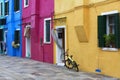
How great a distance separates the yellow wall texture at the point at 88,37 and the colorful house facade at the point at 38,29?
3.44 meters


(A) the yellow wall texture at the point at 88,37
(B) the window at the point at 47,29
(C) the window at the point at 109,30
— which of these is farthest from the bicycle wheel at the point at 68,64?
(B) the window at the point at 47,29

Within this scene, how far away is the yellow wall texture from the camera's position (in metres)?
16.6

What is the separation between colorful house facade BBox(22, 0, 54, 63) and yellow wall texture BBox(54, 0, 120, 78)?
3.44 meters

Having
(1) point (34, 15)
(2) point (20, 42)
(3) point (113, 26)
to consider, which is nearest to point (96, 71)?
(3) point (113, 26)

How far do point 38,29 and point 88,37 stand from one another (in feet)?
30.1

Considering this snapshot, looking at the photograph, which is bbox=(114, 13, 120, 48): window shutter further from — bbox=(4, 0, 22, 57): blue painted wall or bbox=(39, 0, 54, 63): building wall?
bbox=(4, 0, 22, 57): blue painted wall

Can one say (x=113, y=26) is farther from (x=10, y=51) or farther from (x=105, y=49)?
(x=10, y=51)

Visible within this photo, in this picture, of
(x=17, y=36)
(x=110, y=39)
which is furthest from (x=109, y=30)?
(x=17, y=36)

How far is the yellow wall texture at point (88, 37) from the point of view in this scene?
54.4 feet

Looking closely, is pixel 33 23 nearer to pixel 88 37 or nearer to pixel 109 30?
pixel 88 37

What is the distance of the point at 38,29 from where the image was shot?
90.1ft

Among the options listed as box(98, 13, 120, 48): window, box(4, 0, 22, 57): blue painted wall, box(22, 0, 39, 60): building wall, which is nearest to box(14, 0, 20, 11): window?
box(4, 0, 22, 57): blue painted wall

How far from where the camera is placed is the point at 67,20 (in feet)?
71.5

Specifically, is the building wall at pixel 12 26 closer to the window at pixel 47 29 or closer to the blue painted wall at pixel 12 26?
the blue painted wall at pixel 12 26
